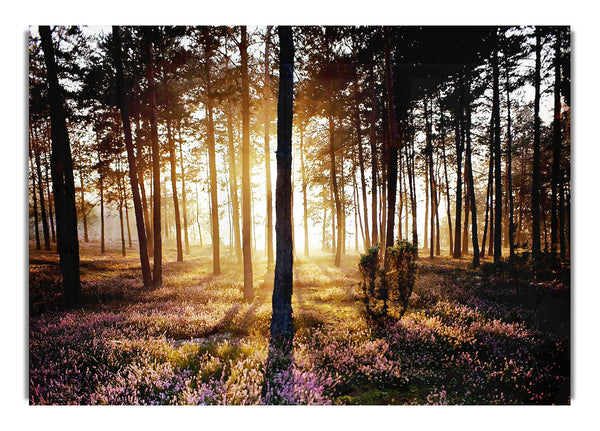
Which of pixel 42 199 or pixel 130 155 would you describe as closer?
pixel 42 199

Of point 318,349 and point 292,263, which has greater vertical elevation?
point 292,263

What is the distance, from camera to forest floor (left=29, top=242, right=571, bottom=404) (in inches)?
121

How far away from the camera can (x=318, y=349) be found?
3754 mm

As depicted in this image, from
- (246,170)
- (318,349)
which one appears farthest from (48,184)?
(318,349)

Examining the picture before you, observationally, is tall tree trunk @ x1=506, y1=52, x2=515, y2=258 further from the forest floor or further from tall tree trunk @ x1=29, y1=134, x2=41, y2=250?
tall tree trunk @ x1=29, y1=134, x2=41, y2=250

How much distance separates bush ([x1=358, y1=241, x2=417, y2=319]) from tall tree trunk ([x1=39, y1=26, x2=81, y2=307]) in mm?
5908

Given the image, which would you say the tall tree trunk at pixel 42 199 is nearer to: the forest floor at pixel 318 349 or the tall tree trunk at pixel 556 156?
the forest floor at pixel 318 349

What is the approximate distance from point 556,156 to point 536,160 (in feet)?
1.68

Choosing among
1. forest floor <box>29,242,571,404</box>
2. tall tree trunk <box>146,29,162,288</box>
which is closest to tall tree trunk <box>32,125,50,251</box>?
forest floor <box>29,242,571,404</box>

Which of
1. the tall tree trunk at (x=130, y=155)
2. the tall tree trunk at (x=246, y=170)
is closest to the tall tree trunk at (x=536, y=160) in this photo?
the tall tree trunk at (x=246, y=170)

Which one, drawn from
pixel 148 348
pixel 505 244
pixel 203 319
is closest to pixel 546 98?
pixel 505 244

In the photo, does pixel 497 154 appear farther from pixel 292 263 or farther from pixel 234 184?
pixel 234 184
